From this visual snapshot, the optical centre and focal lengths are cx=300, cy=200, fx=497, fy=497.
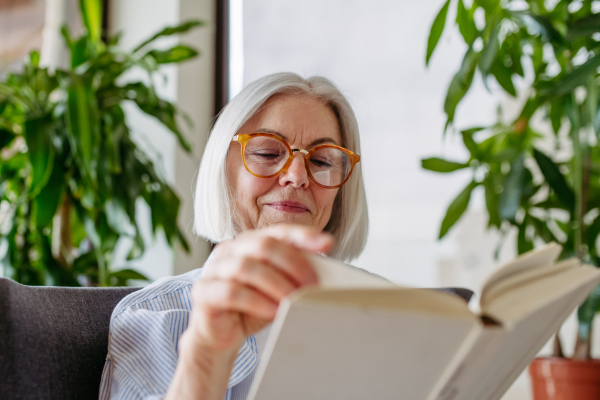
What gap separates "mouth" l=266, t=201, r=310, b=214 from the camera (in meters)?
1.05

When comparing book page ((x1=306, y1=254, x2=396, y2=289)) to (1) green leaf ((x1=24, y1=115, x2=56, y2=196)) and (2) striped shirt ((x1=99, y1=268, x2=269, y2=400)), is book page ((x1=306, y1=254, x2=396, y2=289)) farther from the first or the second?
(1) green leaf ((x1=24, y1=115, x2=56, y2=196))

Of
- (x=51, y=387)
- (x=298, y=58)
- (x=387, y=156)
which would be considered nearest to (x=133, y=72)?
(x=298, y=58)

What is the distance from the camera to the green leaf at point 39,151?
1613 mm

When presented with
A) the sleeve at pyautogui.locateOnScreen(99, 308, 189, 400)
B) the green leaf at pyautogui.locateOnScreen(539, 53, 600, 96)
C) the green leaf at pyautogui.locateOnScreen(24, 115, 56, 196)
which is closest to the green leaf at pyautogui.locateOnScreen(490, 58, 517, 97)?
the green leaf at pyautogui.locateOnScreen(539, 53, 600, 96)

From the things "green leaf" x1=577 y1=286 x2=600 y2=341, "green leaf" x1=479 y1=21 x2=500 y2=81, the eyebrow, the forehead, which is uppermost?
"green leaf" x1=479 y1=21 x2=500 y2=81

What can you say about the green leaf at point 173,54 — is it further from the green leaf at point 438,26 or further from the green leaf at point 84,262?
the green leaf at point 438,26

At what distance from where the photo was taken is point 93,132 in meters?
1.64

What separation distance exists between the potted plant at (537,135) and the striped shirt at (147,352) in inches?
38.3

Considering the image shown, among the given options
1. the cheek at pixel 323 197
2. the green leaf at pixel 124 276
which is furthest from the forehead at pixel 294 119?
the green leaf at pixel 124 276

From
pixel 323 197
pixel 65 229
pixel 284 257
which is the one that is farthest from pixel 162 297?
pixel 65 229

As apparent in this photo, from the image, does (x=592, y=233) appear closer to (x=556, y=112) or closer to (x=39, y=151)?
(x=556, y=112)

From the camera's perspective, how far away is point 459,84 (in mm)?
1453

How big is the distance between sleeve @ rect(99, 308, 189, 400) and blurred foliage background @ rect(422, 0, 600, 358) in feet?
3.37

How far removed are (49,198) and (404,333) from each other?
1580 millimetres
